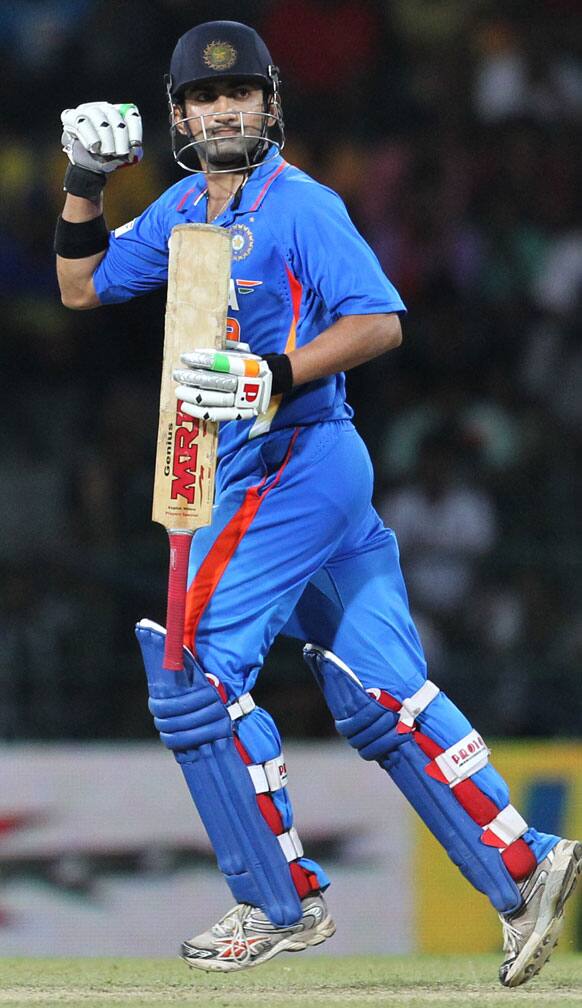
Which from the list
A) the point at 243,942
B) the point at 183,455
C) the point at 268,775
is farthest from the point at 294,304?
the point at 243,942

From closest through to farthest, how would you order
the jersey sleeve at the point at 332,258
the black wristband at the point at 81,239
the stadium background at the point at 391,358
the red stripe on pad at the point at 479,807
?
1. the jersey sleeve at the point at 332,258
2. the red stripe on pad at the point at 479,807
3. the black wristband at the point at 81,239
4. the stadium background at the point at 391,358

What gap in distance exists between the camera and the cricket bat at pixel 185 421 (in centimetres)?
320

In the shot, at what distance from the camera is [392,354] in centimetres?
756

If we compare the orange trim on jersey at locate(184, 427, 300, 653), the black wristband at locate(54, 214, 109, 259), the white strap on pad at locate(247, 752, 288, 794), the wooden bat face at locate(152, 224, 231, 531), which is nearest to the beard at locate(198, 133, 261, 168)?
the wooden bat face at locate(152, 224, 231, 531)

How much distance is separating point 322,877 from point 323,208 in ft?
4.64

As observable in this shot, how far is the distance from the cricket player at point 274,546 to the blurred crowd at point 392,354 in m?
2.93

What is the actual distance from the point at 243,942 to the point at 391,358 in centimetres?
453

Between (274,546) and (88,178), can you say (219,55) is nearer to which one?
(88,178)

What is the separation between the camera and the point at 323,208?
3.29 m

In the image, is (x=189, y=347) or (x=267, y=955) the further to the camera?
(x=267, y=955)

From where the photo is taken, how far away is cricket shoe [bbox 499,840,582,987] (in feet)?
11.1

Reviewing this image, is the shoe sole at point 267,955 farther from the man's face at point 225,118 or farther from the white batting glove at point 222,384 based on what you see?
the man's face at point 225,118

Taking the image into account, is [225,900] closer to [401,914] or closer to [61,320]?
[401,914]

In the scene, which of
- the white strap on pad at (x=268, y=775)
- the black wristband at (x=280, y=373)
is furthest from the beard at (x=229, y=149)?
the white strap on pad at (x=268, y=775)
